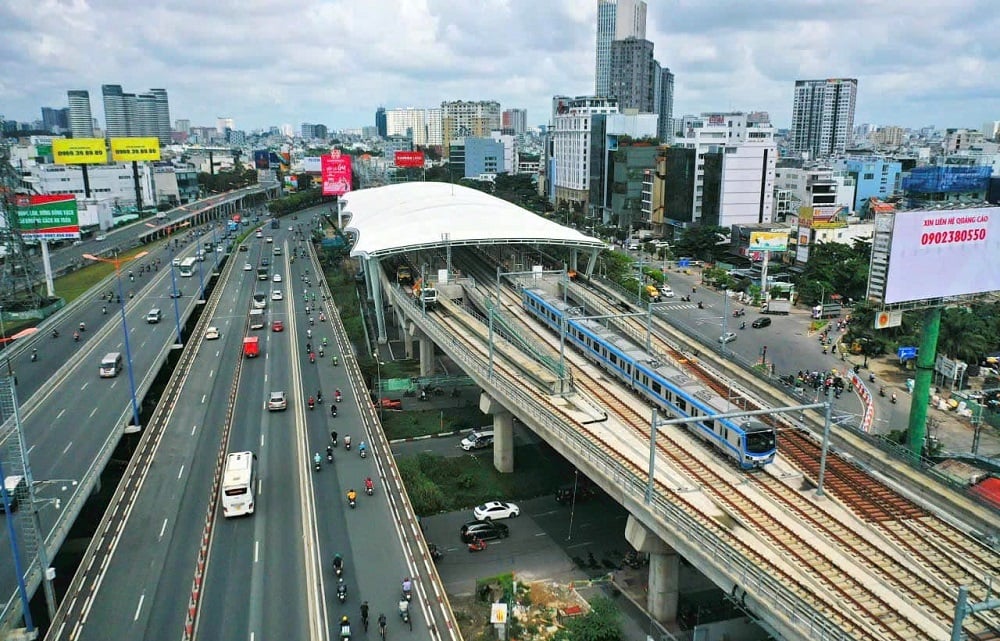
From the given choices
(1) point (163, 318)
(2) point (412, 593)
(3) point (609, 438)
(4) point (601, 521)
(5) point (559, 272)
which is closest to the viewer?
(2) point (412, 593)

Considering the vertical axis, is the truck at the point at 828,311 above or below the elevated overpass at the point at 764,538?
below

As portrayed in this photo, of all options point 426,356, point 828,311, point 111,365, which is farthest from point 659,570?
point 828,311

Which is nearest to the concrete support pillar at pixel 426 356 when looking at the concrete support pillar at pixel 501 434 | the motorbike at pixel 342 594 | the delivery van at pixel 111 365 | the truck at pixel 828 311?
the concrete support pillar at pixel 501 434

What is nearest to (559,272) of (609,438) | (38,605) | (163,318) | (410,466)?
(410,466)

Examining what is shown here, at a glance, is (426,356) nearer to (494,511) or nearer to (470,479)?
(470,479)

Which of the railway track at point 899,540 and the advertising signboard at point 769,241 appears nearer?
the railway track at point 899,540

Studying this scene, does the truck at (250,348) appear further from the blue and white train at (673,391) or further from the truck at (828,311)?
the truck at (828,311)

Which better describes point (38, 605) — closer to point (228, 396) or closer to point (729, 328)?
point (228, 396)
